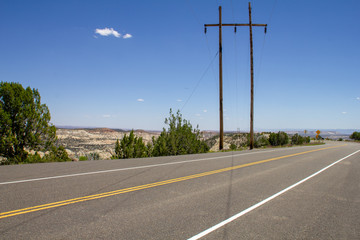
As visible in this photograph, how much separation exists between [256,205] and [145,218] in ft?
8.67

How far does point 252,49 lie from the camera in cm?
2528

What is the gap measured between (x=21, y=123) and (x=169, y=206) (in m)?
11.4

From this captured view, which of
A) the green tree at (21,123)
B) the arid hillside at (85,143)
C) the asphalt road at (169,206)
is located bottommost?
the arid hillside at (85,143)

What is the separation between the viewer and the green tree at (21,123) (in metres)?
11.9

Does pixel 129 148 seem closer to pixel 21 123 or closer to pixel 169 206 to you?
pixel 21 123

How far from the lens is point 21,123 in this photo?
12656 mm

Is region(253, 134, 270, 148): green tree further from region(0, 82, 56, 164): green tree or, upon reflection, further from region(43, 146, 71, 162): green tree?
region(0, 82, 56, 164): green tree

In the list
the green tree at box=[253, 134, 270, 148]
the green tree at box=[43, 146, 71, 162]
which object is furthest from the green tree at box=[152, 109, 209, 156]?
the green tree at box=[253, 134, 270, 148]

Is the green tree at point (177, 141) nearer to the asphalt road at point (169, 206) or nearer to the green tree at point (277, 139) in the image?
the asphalt road at point (169, 206)

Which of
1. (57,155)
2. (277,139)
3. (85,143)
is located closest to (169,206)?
(57,155)

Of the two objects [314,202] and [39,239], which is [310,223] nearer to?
[314,202]

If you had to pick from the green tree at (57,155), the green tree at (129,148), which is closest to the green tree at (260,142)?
the green tree at (129,148)

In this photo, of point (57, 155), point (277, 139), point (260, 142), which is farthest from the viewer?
point (277, 139)

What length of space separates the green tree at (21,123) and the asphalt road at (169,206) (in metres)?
4.64
